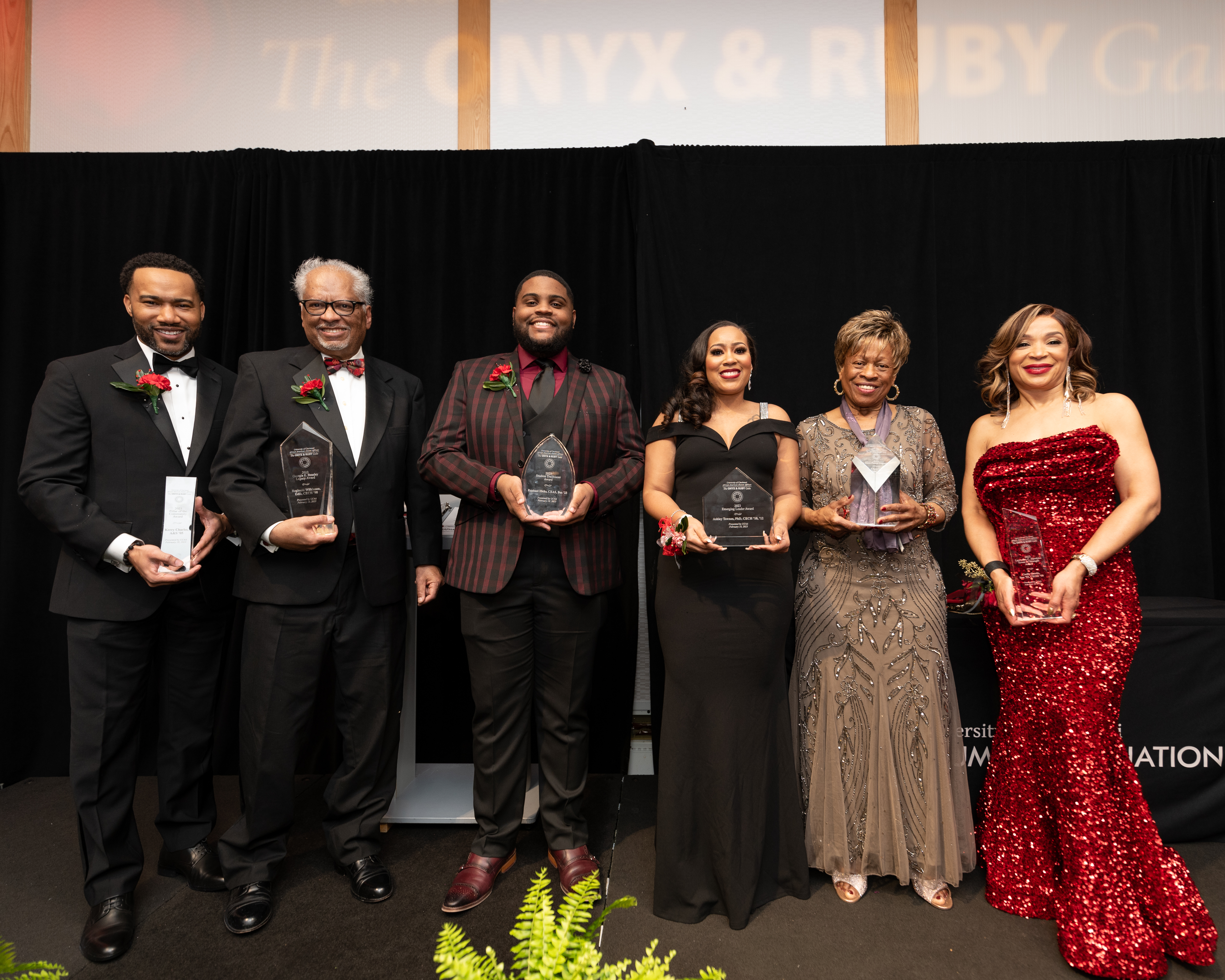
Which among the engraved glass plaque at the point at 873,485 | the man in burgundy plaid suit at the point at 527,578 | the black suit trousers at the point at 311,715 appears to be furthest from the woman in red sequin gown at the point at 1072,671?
the black suit trousers at the point at 311,715

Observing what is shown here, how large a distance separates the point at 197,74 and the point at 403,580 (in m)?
3.21

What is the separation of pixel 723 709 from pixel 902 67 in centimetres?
342

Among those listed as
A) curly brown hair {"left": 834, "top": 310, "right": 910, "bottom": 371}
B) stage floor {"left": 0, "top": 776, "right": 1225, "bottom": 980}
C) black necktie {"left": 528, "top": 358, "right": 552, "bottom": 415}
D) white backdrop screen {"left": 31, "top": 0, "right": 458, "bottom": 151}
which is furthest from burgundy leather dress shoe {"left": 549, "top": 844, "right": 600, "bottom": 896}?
white backdrop screen {"left": 31, "top": 0, "right": 458, "bottom": 151}

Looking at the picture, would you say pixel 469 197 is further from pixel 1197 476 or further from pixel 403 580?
pixel 1197 476

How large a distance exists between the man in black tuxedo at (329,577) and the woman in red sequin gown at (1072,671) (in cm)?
202

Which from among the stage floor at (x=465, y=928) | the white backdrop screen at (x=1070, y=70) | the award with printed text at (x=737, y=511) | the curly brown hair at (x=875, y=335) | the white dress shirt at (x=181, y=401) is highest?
the white backdrop screen at (x=1070, y=70)

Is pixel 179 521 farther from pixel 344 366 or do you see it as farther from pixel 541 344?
pixel 541 344

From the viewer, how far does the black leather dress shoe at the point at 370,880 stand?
238cm

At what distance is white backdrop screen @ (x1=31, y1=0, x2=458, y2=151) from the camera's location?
370cm

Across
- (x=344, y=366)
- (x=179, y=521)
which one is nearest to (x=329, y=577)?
(x=179, y=521)

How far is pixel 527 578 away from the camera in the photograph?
239cm

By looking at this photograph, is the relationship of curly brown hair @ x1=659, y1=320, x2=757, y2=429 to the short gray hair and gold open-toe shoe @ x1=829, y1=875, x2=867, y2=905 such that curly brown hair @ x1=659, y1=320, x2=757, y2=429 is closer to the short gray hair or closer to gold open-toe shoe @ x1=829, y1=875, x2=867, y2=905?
the short gray hair

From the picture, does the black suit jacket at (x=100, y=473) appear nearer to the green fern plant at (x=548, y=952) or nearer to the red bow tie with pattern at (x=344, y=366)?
the red bow tie with pattern at (x=344, y=366)

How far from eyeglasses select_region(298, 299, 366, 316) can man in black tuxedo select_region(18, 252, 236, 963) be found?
1.32ft
